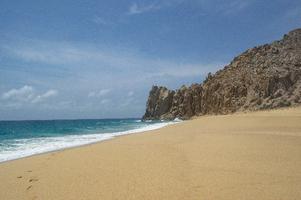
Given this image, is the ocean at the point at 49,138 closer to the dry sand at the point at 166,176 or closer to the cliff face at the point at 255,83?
the dry sand at the point at 166,176

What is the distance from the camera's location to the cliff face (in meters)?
49.0

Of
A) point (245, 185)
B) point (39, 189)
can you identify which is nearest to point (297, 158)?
point (245, 185)

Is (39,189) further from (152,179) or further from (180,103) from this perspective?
(180,103)

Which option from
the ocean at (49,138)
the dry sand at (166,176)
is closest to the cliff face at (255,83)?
the ocean at (49,138)

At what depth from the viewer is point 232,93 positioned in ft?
190

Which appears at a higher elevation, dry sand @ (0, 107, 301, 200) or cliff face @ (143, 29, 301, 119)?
cliff face @ (143, 29, 301, 119)

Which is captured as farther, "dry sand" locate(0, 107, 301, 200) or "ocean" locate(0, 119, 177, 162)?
"ocean" locate(0, 119, 177, 162)

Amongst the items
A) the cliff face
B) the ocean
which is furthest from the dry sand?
the cliff face

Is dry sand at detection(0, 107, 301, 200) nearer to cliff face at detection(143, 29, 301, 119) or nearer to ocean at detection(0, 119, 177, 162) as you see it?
ocean at detection(0, 119, 177, 162)

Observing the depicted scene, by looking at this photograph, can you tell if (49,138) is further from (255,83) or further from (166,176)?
(255,83)

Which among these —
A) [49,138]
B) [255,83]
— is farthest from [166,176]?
[255,83]

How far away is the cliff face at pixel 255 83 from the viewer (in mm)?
49031

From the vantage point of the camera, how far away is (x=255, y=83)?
54.3 meters

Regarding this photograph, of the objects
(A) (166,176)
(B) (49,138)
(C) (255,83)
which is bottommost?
(A) (166,176)
